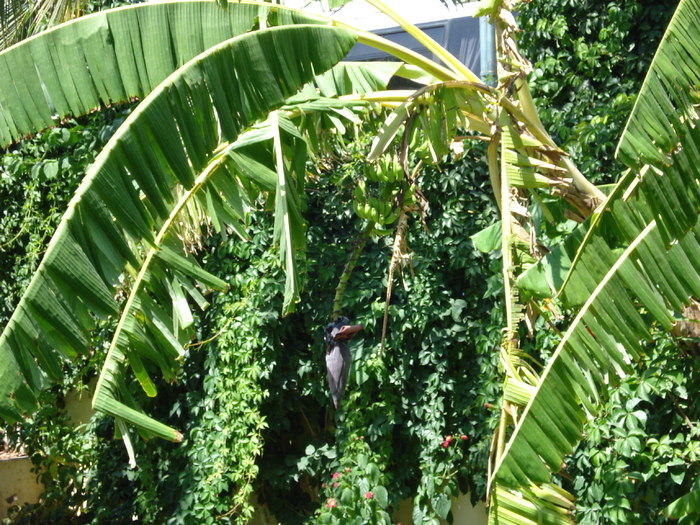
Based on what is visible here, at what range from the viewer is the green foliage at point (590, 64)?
4941 millimetres

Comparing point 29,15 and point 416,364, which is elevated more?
point 29,15

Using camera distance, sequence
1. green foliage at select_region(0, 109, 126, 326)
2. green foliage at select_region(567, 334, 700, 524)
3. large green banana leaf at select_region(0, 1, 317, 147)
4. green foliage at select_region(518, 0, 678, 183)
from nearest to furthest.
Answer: large green banana leaf at select_region(0, 1, 317, 147) < green foliage at select_region(567, 334, 700, 524) < green foliage at select_region(518, 0, 678, 183) < green foliage at select_region(0, 109, 126, 326)

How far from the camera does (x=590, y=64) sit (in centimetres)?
521

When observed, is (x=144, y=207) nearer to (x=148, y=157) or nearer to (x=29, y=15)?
(x=148, y=157)

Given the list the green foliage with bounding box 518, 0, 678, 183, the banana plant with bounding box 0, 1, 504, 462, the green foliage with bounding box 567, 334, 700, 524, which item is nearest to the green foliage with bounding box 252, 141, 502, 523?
the green foliage with bounding box 518, 0, 678, 183

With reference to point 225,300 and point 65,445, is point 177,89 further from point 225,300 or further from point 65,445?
point 65,445

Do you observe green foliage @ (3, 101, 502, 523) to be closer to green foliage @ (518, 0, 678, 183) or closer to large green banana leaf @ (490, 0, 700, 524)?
green foliage @ (518, 0, 678, 183)

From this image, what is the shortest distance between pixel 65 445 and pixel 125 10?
4753 millimetres

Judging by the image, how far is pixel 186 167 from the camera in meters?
2.71

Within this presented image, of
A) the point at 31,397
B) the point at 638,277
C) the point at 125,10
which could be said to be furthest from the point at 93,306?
the point at 638,277

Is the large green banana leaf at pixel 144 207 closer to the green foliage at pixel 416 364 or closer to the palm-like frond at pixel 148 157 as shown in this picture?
the palm-like frond at pixel 148 157

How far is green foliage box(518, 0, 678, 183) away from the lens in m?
4.94

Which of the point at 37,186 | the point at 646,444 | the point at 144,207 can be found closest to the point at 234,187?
the point at 144,207

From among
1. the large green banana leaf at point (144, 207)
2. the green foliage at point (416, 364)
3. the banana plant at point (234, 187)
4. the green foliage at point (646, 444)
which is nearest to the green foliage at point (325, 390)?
the green foliage at point (416, 364)
